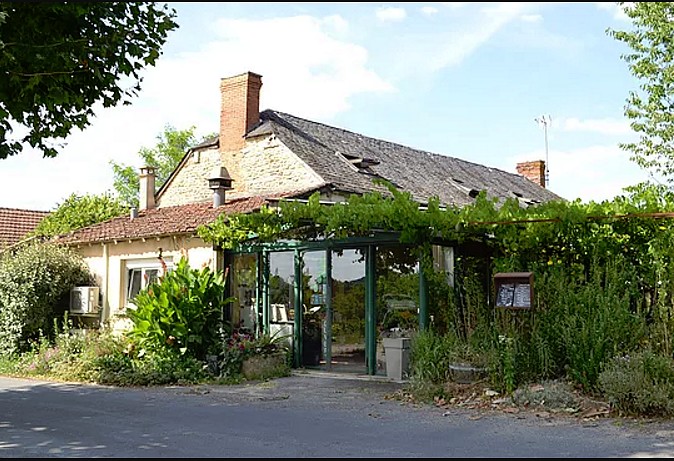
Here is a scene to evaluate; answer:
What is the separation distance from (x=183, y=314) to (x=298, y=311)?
221 centimetres

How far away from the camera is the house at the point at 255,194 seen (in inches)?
582

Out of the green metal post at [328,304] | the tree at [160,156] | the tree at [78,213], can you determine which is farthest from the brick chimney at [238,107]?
the tree at [160,156]

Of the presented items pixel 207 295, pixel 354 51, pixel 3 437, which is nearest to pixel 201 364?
pixel 207 295

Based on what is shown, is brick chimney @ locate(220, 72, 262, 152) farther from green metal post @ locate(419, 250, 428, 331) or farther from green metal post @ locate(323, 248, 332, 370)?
green metal post @ locate(419, 250, 428, 331)

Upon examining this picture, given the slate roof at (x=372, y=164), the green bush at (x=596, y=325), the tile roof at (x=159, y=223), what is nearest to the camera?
the green bush at (x=596, y=325)

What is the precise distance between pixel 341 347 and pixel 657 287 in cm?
567

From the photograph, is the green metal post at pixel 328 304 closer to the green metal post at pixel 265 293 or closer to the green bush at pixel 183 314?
the green metal post at pixel 265 293

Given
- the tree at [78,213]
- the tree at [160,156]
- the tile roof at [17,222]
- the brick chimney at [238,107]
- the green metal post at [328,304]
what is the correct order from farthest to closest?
the tree at [160,156] → the tile roof at [17,222] → the tree at [78,213] → the brick chimney at [238,107] → the green metal post at [328,304]

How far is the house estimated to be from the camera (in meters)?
14.8

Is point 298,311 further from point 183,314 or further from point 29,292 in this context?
point 29,292

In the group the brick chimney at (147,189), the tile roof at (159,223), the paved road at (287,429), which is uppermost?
the brick chimney at (147,189)

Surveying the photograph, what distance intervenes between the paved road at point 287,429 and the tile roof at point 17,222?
529 inches

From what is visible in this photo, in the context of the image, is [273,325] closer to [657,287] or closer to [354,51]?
[657,287]

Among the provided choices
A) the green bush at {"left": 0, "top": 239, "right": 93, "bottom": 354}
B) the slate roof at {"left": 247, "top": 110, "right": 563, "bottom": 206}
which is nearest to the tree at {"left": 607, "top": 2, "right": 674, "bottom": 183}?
the slate roof at {"left": 247, "top": 110, "right": 563, "bottom": 206}
